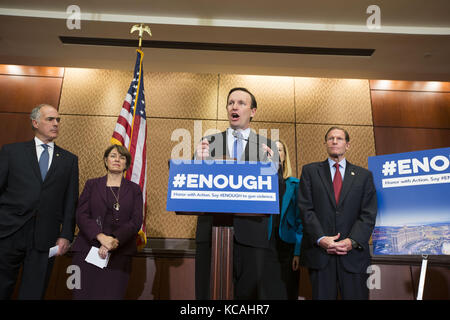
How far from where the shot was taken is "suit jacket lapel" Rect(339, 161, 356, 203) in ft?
7.72

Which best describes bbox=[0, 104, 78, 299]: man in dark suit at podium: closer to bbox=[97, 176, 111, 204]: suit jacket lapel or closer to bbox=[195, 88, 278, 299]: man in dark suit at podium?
bbox=[97, 176, 111, 204]: suit jacket lapel

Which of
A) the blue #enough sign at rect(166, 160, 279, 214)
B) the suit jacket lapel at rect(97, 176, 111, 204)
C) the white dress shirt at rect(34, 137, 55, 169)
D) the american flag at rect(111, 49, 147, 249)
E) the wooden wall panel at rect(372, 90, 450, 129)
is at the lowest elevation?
the blue #enough sign at rect(166, 160, 279, 214)

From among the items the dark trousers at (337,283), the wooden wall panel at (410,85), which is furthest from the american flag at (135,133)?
the wooden wall panel at (410,85)

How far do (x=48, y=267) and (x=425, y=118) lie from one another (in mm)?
4652

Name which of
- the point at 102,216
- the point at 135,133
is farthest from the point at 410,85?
the point at 102,216

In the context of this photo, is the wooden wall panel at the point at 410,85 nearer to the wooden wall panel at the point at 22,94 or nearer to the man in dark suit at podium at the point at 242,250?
the man in dark suit at podium at the point at 242,250

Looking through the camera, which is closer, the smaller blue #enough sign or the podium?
the podium

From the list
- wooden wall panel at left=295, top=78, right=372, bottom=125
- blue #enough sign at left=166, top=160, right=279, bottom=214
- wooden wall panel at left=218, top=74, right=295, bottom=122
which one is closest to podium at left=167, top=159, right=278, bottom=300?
blue #enough sign at left=166, top=160, right=279, bottom=214

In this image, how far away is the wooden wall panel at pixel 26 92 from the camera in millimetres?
4496

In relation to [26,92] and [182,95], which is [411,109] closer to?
[182,95]

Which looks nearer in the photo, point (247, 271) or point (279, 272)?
point (247, 271)

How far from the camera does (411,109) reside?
15.4 feet

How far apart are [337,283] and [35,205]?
2.03 m
